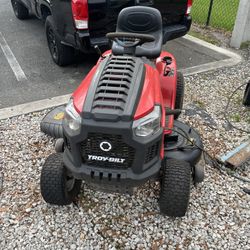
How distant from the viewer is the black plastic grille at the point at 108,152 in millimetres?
2264

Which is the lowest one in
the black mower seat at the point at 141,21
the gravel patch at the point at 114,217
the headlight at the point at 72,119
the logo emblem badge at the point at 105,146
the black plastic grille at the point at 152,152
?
the gravel patch at the point at 114,217

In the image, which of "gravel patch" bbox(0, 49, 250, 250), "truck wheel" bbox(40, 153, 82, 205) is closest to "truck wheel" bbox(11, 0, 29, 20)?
"gravel patch" bbox(0, 49, 250, 250)

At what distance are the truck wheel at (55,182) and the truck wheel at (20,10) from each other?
6.33 m

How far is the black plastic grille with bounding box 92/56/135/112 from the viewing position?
2.27m

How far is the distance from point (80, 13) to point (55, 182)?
103 inches

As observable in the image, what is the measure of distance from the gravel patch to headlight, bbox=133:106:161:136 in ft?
3.21

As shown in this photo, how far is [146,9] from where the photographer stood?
3.63 m

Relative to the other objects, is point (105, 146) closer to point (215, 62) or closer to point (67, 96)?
point (67, 96)

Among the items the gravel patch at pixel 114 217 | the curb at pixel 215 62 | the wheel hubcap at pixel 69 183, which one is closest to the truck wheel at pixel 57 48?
the curb at pixel 215 62

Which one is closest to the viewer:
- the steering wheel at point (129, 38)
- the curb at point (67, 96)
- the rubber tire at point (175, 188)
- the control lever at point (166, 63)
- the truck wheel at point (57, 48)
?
the rubber tire at point (175, 188)

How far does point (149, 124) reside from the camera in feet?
7.61

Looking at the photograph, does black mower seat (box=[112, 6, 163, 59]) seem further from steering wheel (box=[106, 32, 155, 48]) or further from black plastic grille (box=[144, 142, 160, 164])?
black plastic grille (box=[144, 142, 160, 164])

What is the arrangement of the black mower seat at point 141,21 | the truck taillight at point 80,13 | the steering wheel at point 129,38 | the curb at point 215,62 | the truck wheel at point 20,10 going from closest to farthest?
the steering wheel at point 129,38 < the black mower seat at point 141,21 < the truck taillight at point 80,13 < the curb at point 215,62 < the truck wheel at point 20,10

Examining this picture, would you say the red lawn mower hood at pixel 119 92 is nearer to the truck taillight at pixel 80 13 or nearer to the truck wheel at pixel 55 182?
the truck wheel at pixel 55 182
